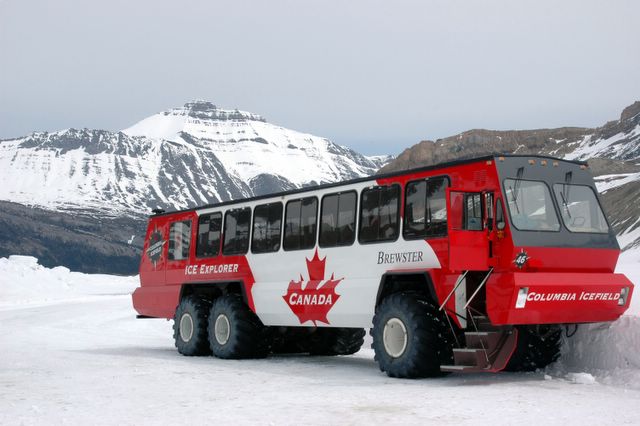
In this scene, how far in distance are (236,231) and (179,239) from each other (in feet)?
7.18

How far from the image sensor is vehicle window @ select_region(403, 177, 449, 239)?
1176 centimetres

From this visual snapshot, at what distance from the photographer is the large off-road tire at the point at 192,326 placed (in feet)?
55.0

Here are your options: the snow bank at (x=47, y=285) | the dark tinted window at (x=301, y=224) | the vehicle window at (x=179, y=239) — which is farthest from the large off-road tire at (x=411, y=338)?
the snow bank at (x=47, y=285)

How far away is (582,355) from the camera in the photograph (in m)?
12.6

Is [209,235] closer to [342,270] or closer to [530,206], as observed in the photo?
[342,270]

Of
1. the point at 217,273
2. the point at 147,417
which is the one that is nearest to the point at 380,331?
the point at 147,417

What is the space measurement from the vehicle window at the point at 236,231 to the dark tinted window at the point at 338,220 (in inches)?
96.9

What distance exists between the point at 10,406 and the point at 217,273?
7.57m

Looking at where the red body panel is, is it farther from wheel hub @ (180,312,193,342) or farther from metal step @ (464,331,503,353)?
wheel hub @ (180,312,193,342)

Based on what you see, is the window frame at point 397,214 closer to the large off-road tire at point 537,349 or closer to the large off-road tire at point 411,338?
the large off-road tire at point 411,338

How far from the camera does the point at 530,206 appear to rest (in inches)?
452

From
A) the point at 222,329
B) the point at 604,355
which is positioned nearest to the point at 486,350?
the point at 604,355

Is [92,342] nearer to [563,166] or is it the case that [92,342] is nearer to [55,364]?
[55,364]

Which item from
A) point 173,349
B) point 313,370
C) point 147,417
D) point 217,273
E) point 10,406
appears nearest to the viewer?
point 147,417
